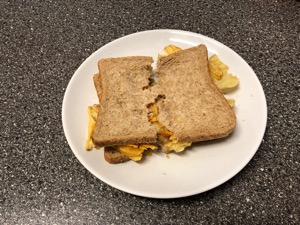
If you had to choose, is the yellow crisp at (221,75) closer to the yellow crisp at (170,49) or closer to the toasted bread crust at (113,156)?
the yellow crisp at (170,49)

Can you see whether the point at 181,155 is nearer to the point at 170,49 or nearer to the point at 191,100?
Result: the point at 191,100

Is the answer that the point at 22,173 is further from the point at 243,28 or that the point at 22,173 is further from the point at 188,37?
the point at 243,28

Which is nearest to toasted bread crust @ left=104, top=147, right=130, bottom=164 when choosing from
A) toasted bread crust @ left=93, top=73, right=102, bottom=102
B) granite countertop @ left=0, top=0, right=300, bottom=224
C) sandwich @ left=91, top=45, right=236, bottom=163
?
sandwich @ left=91, top=45, right=236, bottom=163

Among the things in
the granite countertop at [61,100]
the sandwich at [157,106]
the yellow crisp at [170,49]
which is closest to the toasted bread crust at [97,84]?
the sandwich at [157,106]

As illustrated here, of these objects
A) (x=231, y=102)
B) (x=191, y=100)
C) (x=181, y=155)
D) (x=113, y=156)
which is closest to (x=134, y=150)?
(x=113, y=156)

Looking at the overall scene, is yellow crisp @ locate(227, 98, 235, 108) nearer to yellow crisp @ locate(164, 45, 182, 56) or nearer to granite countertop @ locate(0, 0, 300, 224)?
granite countertop @ locate(0, 0, 300, 224)

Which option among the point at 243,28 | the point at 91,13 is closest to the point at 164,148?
the point at 243,28

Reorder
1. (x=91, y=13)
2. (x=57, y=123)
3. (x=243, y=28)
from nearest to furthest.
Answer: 1. (x=57, y=123)
2. (x=243, y=28)
3. (x=91, y=13)
